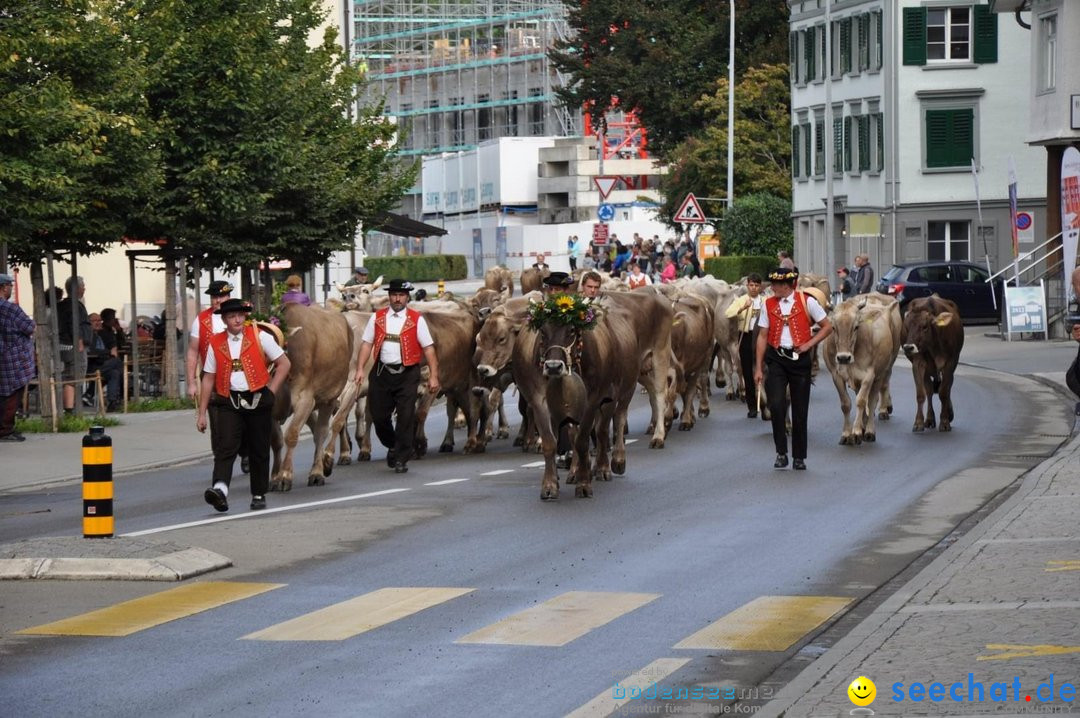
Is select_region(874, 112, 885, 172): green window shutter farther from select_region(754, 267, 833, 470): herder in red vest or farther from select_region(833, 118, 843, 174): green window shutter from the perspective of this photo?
select_region(754, 267, 833, 470): herder in red vest

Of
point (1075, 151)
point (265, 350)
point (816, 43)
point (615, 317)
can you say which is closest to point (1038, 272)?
point (1075, 151)

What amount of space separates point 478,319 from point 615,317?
333cm

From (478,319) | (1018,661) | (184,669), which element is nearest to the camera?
(1018,661)

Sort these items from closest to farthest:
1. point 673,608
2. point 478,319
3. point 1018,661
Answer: point 1018,661 < point 673,608 < point 478,319

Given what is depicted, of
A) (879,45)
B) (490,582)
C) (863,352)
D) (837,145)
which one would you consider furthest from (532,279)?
(837,145)

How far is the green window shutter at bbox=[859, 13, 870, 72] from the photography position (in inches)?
2477

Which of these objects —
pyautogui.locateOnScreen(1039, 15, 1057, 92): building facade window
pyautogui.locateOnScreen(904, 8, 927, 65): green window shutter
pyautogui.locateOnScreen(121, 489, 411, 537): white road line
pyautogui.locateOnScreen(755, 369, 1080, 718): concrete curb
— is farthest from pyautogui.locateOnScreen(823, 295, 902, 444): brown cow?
pyautogui.locateOnScreen(904, 8, 927, 65): green window shutter

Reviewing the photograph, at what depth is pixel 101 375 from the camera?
92.1 ft

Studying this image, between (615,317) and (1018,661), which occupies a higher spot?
(615,317)

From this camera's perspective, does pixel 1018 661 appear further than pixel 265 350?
No

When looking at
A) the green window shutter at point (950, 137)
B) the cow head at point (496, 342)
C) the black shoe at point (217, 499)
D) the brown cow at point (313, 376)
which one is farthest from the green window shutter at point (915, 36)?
the black shoe at point (217, 499)

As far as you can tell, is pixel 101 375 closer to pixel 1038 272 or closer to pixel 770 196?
pixel 1038 272

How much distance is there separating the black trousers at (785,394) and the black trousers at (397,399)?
3.32 meters

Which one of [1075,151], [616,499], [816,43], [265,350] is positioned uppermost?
[816,43]
